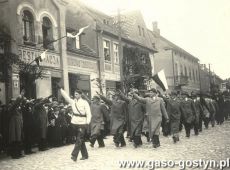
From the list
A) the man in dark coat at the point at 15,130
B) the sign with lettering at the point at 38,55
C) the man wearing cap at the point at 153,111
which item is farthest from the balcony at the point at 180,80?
the man in dark coat at the point at 15,130

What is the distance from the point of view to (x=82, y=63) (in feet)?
84.6

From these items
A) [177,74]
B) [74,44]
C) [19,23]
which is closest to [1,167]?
[19,23]

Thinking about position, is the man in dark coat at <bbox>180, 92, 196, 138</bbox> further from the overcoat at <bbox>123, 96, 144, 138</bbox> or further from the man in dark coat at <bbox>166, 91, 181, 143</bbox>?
the overcoat at <bbox>123, 96, 144, 138</bbox>

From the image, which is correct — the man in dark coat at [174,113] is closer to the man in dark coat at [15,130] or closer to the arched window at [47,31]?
the man in dark coat at [15,130]

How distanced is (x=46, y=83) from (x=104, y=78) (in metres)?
7.96

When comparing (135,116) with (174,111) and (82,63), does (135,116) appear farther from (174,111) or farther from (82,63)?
(82,63)

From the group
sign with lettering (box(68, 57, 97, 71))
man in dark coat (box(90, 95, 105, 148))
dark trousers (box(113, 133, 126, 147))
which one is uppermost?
sign with lettering (box(68, 57, 97, 71))

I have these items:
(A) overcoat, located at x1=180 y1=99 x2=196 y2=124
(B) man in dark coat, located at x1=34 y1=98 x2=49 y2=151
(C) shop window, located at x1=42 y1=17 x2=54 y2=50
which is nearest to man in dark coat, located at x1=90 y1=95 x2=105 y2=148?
(B) man in dark coat, located at x1=34 y1=98 x2=49 y2=151

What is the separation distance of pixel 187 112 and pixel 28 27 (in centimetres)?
987

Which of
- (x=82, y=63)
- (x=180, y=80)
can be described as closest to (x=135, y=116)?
(x=82, y=63)

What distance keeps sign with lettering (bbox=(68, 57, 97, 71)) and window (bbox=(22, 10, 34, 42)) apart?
3802mm

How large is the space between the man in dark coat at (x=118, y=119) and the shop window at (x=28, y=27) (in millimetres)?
8359

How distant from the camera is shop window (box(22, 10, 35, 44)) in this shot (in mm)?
20372

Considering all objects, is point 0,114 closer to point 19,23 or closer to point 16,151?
point 16,151
